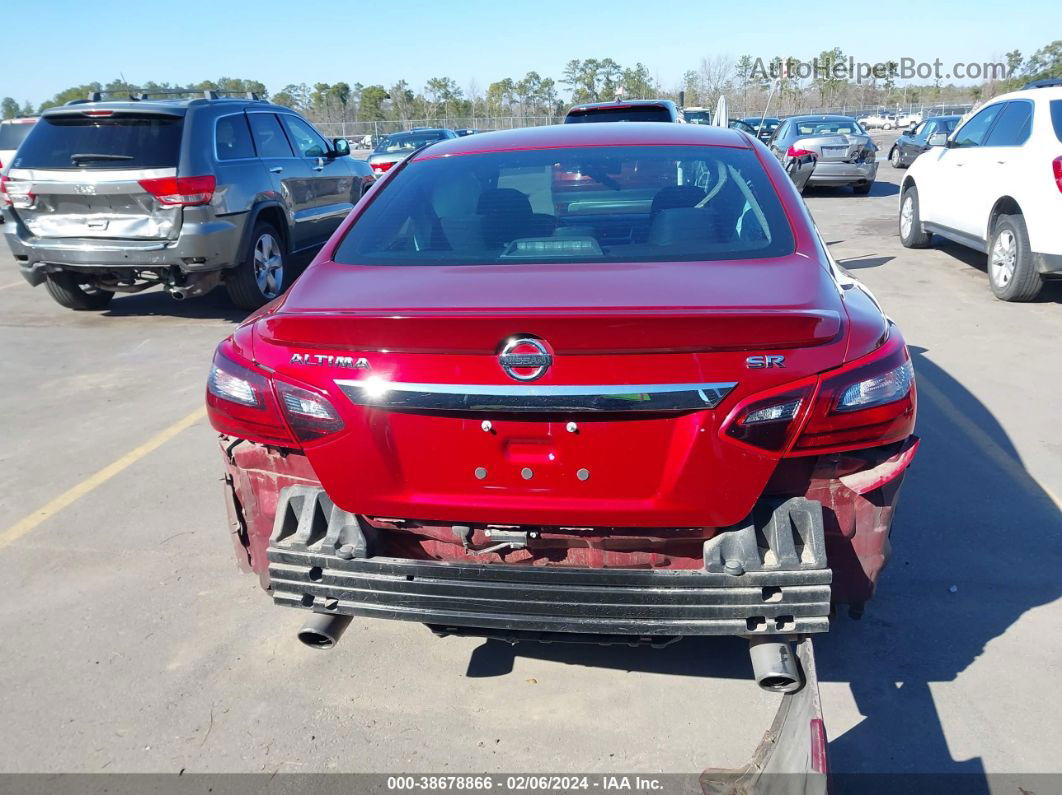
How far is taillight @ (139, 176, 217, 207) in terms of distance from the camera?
7.18 m

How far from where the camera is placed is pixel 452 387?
2.23 metres

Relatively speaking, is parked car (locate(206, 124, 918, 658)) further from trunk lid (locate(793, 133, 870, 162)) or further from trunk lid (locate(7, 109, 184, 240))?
trunk lid (locate(793, 133, 870, 162))

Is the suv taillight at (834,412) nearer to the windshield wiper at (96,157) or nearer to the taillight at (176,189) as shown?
the taillight at (176,189)

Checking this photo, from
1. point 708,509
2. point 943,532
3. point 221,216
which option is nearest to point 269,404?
point 708,509

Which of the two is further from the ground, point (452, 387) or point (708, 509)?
point (452, 387)

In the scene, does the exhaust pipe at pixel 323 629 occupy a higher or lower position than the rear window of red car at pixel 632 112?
lower

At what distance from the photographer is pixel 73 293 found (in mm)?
8523

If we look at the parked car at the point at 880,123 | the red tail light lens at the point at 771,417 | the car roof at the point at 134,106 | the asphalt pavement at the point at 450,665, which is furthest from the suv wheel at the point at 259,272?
the parked car at the point at 880,123

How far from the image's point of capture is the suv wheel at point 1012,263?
300 inches

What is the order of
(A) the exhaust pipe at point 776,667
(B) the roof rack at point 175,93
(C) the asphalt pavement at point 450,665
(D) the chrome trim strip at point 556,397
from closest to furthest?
1. (D) the chrome trim strip at point 556,397
2. (A) the exhaust pipe at point 776,667
3. (C) the asphalt pavement at point 450,665
4. (B) the roof rack at point 175,93

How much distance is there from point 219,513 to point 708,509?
9.40ft

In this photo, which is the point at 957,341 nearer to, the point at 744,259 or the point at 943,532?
the point at 943,532

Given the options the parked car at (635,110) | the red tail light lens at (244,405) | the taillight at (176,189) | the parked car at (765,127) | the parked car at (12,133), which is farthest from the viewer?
the parked car at (765,127)

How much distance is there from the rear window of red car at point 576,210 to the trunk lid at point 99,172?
460cm
